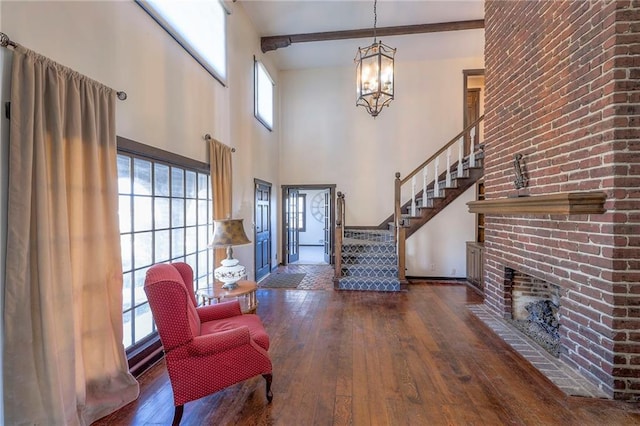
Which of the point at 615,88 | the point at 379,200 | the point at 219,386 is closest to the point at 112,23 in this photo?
the point at 219,386

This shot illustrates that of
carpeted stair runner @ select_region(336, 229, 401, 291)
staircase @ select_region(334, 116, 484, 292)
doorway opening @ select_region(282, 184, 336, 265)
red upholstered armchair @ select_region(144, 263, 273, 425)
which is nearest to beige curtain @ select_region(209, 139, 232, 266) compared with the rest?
red upholstered armchair @ select_region(144, 263, 273, 425)

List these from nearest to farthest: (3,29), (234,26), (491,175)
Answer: (3,29), (491,175), (234,26)

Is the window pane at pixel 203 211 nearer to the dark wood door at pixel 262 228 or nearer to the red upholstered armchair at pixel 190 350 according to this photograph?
the dark wood door at pixel 262 228

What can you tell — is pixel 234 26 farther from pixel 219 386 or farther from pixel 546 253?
pixel 546 253

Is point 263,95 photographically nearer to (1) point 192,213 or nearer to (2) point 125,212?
(1) point 192,213

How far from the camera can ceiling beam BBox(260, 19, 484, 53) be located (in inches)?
220

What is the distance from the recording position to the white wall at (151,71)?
192 cm

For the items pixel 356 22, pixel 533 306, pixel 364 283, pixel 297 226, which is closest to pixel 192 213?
pixel 364 283

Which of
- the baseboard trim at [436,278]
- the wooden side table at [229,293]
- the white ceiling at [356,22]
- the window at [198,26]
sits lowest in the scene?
the baseboard trim at [436,278]

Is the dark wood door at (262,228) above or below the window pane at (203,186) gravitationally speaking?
below

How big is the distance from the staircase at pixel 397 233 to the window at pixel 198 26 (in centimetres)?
321

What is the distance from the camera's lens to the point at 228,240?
2961mm

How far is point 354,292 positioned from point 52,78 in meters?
4.68

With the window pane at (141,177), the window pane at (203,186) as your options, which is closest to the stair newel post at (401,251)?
the window pane at (203,186)
